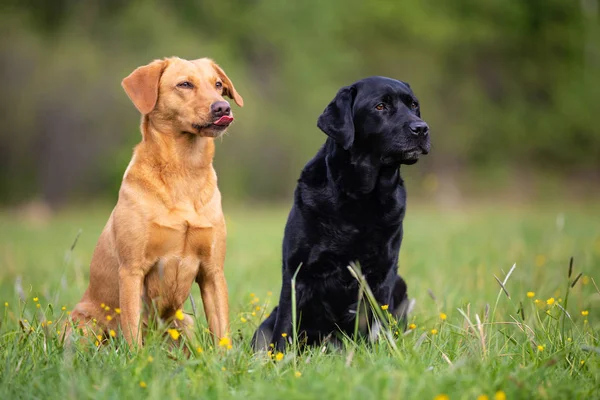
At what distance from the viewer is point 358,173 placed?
3686 millimetres

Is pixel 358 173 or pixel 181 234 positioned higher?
pixel 358 173

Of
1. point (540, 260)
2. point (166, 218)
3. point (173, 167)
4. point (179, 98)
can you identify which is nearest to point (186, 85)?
point (179, 98)

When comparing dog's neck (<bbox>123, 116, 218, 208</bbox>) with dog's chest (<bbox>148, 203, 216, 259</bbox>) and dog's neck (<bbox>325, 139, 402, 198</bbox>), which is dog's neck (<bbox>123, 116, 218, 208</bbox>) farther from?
dog's neck (<bbox>325, 139, 402, 198</bbox>)

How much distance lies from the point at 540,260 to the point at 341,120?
4.12 meters

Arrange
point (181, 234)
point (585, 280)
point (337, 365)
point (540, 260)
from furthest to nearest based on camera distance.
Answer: point (540, 260) → point (585, 280) → point (181, 234) → point (337, 365)

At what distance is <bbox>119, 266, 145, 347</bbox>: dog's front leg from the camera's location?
3.37 meters

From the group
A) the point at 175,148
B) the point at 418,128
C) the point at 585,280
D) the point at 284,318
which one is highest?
the point at 418,128

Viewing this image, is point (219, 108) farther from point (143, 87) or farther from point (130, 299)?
point (130, 299)

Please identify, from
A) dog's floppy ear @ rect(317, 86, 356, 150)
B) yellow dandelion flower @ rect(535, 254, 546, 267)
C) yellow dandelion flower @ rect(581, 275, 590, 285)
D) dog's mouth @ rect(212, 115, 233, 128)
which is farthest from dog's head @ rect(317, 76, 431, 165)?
yellow dandelion flower @ rect(535, 254, 546, 267)

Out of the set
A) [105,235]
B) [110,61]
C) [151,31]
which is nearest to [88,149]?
[110,61]

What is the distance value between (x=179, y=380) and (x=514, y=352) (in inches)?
61.2

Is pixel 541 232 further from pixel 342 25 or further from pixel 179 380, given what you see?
pixel 342 25

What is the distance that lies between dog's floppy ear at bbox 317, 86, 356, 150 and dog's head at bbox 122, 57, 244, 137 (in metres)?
0.55

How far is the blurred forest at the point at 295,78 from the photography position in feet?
73.5
